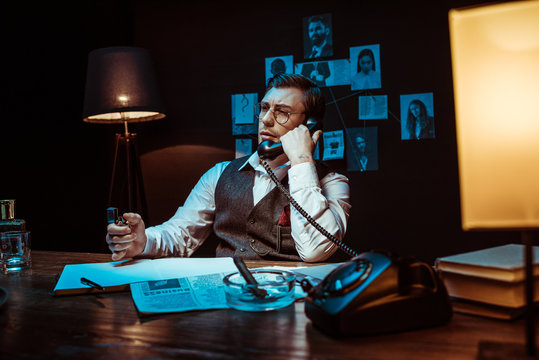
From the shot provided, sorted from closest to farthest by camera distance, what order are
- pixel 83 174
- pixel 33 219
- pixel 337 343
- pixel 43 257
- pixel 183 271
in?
pixel 337 343 < pixel 183 271 < pixel 43 257 < pixel 33 219 < pixel 83 174

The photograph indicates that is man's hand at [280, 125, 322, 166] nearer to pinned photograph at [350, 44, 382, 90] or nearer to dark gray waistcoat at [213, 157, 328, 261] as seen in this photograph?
dark gray waistcoat at [213, 157, 328, 261]

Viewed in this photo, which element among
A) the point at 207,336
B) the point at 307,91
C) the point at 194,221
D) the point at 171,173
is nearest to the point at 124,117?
the point at 171,173

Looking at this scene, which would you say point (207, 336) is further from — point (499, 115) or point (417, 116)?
point (417, 116)

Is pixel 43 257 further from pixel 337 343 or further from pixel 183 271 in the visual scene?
pixel 337 343

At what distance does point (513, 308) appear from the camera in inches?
25.4

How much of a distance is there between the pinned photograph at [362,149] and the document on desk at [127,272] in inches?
56.2

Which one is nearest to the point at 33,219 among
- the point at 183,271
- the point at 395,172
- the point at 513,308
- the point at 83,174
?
the point at 83,174

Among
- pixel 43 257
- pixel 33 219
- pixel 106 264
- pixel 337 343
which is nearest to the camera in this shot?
pixel 337 343

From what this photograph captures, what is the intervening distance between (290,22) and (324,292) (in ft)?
7.09

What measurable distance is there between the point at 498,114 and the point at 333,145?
1.94 m

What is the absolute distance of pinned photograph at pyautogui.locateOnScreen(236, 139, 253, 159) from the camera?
2.56m

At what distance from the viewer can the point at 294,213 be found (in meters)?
1.50

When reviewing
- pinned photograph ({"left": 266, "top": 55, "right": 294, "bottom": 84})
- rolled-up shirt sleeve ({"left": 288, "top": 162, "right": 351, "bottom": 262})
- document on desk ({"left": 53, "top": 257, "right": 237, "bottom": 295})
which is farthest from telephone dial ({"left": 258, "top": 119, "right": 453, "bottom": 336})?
pinned photograph ({"left": 266, "top": 55, "right": 294, "bottom": 84})

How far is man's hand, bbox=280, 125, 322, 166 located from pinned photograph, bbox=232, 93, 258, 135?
94 cm
